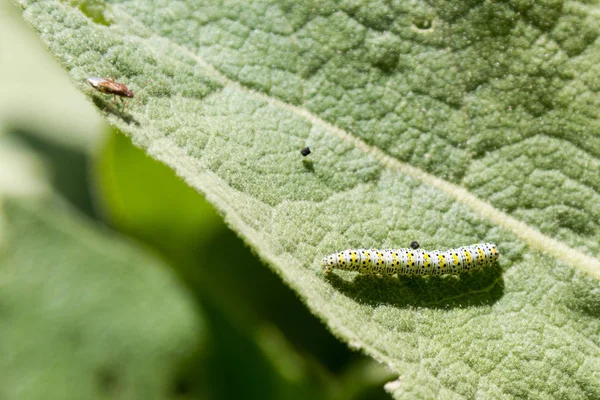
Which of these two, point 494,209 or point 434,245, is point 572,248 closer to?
point 494,209

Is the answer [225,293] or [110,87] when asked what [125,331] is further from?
[110,87]

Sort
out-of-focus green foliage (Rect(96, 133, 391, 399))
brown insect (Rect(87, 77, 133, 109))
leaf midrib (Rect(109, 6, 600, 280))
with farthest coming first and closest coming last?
out-of-focus green foliage (Rect(96, 133, 391, 399)) < leaf midrib (Rect(109, 6, 600, 280)) < brown insect (Rect(87, 77, 133, 109))

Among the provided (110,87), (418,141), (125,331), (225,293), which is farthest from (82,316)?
(418,141)

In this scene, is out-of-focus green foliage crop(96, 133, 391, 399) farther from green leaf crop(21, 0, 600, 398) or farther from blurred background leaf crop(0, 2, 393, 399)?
green leaf crop(21, 0, 600, 398)

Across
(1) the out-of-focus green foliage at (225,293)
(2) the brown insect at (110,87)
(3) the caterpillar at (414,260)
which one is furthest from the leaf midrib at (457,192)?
(1) the out-of-focus green foliage at (225,293)

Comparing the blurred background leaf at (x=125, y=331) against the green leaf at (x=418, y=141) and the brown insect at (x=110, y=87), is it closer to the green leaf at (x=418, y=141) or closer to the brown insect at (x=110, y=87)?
the green leaf at (x=418, y=141)

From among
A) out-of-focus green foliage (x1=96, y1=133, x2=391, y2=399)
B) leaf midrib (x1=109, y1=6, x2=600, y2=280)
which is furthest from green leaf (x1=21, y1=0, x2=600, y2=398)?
out-of-focus green foliage (x1=96, y1=133, x2=391, y2=399)
